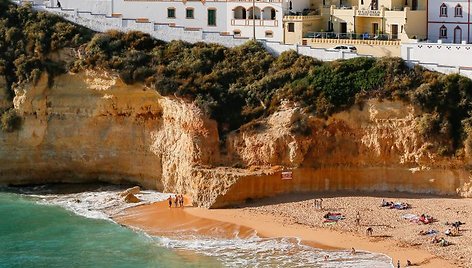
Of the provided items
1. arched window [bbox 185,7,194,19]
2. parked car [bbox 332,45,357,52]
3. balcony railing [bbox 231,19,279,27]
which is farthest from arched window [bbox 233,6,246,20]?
parked car [bbox 332,45,357,52]

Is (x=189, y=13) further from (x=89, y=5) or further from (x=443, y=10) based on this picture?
(x=443, y=10)

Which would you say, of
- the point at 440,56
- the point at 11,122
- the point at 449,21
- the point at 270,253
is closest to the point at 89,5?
the point at 11,122

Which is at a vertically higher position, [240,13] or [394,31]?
[240,13]

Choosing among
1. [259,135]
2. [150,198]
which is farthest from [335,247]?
[150,198]

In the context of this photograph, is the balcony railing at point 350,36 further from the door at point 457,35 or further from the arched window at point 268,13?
the door at point 457,35

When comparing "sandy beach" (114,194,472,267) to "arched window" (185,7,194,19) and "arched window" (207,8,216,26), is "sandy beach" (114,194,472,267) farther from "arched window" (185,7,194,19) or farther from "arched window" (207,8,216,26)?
"arched window" (185,7,194,19)

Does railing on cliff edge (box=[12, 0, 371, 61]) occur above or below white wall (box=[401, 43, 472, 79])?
above

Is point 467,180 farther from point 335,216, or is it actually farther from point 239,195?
point 239,195
